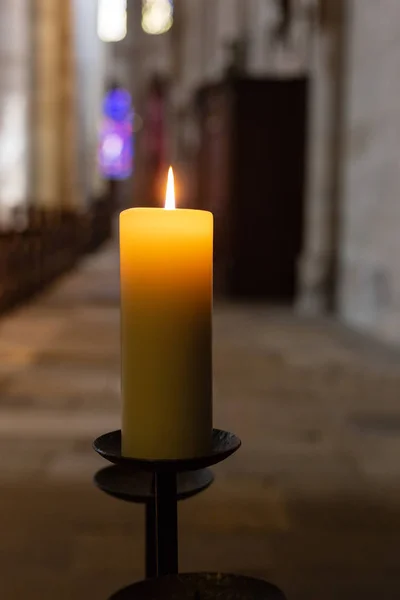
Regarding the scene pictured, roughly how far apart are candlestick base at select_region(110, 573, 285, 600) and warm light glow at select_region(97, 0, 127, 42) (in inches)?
971

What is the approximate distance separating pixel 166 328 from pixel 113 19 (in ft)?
83.2

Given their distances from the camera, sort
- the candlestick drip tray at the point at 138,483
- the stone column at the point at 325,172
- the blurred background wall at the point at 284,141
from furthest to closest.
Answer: the stone column at the point at 325,172 < the blurred background wall at the point at 284,141 < the candlestick drip tray at the point at 138,483

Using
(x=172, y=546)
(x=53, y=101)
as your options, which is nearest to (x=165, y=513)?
(x=172, y=546)

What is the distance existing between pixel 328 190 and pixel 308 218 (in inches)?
14.8

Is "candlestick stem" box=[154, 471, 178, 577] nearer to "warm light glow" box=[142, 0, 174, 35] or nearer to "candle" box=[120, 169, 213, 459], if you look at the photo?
"candle" box=[120, 169, 213, 459]

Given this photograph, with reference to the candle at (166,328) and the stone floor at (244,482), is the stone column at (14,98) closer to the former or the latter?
the stone floor at (244,482)

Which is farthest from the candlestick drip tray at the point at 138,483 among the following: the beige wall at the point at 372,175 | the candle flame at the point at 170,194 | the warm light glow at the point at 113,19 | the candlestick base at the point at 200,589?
the warm light glow at the point at 113,19

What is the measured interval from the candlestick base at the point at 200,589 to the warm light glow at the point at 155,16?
75.2 feet

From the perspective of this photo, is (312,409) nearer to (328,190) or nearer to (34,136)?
(328,190)

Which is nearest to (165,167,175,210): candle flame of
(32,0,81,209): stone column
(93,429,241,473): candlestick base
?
(93,429,241,473): candlestick base

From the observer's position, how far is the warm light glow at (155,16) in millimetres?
22609

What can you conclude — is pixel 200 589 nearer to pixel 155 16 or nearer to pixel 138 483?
pixel 138 483

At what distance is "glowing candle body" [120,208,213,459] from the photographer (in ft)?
2.53

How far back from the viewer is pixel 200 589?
0.87 meters
